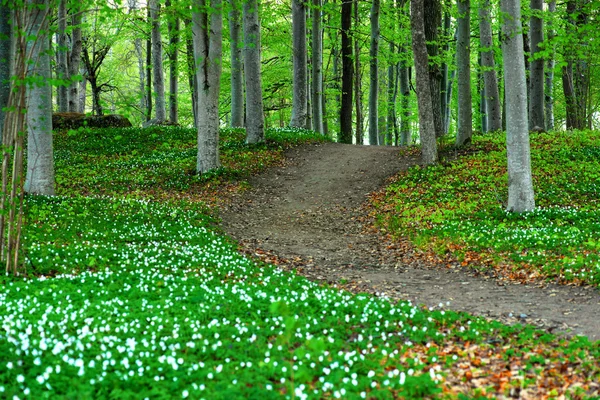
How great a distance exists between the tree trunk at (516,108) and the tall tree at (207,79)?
983 cm

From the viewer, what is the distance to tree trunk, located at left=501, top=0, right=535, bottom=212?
13531 mm

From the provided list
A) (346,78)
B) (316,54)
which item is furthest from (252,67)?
(346,78)

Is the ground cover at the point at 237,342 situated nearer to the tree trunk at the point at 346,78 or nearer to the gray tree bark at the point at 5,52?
the gray tree bark at the point at 5,52

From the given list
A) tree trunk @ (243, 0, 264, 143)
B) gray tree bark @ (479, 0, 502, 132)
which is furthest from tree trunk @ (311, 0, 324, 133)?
gray tree bark @ (479, 0, 502, 132)

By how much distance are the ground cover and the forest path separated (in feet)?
3.31

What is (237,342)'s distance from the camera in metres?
6.25

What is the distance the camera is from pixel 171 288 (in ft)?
27.7

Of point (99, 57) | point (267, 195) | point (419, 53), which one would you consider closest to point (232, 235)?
point (267, 195)

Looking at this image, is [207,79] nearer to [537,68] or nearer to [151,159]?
[151,159]

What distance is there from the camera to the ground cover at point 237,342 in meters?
5.14

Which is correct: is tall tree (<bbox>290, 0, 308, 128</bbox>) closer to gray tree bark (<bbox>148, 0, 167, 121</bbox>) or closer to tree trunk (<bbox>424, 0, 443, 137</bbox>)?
tree trunk (<bbox>424, 0, 443, 137</bbox>)

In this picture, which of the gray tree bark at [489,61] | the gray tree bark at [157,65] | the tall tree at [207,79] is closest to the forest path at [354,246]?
the tall tree at [207,79]

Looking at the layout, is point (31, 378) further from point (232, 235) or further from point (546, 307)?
point (232, 235)

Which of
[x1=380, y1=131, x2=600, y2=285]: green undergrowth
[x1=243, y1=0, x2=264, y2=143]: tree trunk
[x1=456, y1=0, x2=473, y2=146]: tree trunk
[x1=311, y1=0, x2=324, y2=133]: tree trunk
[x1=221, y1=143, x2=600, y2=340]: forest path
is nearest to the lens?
[x1=221, y1=143, x2=600, y2=340]: forest path
